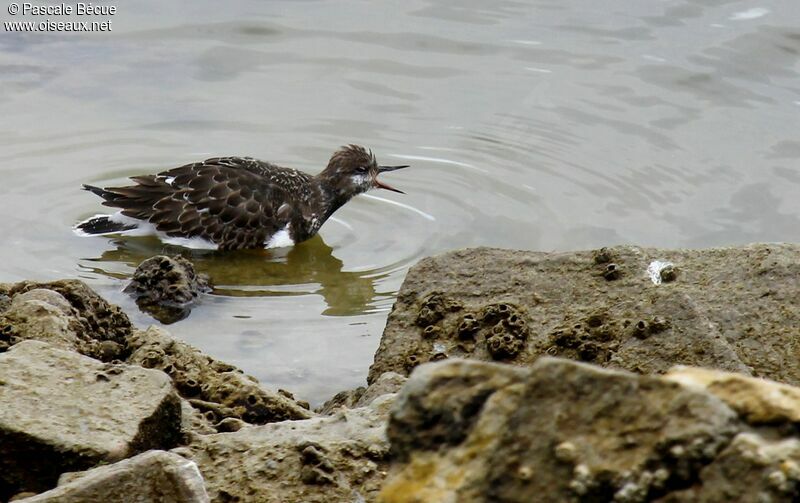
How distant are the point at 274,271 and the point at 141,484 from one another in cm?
607

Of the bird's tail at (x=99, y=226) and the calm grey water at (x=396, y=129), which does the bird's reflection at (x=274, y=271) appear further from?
the bird's tail at (x=99, y=226)

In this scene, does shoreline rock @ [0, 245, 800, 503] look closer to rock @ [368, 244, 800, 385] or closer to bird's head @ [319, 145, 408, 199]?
rock @ [368, 244, 800, 385]

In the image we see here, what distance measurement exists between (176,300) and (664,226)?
3.97 meters

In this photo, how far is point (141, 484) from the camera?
3367mm

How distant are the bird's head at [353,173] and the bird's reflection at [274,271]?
1.58 feet

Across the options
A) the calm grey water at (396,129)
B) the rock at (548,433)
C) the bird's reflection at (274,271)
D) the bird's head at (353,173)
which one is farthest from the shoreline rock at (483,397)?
the bird's head at (353,173)

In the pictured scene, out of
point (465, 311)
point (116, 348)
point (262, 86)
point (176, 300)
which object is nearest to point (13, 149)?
point (262, 86)

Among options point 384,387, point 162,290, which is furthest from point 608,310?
point 162,290

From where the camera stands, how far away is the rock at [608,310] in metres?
4.89

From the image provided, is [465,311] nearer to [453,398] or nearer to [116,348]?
[116,348]

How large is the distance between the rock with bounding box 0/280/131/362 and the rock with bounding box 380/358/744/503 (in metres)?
3.08

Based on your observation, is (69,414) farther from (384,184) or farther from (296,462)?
(384,184)

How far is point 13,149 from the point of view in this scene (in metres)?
10.6

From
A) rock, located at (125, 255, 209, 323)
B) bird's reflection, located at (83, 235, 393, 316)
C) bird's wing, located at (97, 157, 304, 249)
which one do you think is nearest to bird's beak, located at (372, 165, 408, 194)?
bird's reflection, located at (83, 235, 393, 316)
